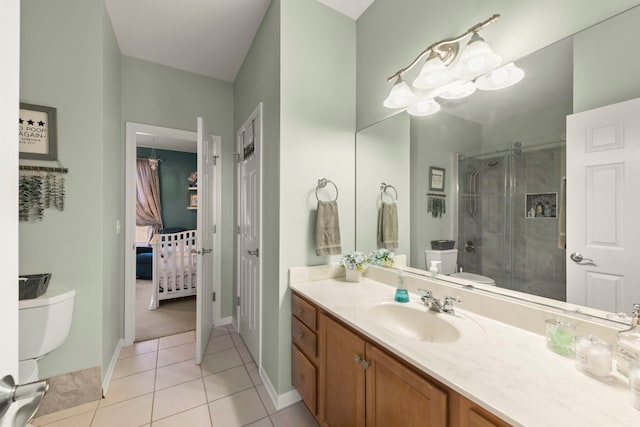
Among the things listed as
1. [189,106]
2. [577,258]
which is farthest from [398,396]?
[189,106]

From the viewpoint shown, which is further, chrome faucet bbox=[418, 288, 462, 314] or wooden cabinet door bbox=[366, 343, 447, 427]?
chrome faucet bbox=[418, 288, 462, 314]

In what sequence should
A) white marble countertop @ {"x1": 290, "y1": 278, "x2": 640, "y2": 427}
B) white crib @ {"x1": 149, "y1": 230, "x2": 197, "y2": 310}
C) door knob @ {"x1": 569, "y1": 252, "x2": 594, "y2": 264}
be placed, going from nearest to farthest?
white marble countertop @ {"x1": 290, "y1": 278, "x2": 640, "y2": 427} → door knob @ {"x1": 569, "y1": 252, "x2": 594, "y2": 264} → white crib @ {"x1": 149, "y1": 230, "x2": 197, "y2": 310}

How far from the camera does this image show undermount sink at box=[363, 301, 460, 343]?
1.19 meters

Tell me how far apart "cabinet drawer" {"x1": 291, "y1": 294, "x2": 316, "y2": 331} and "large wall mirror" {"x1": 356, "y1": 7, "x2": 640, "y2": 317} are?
0.68 m

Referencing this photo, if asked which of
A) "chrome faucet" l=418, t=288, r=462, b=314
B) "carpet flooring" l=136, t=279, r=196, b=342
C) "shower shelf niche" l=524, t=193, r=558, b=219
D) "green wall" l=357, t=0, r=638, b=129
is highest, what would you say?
"green wall" l=357, t=0, r=638, b=129

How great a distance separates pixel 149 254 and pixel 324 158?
457cm

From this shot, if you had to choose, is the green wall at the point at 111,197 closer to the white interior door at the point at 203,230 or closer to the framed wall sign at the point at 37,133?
the framed wall sign at the point at 37,133

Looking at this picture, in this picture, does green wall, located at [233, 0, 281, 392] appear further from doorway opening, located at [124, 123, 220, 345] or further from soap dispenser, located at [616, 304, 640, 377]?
soap dispenser, located at [616, 304, 640, 377]

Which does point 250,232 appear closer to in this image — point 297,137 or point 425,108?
point 297,137

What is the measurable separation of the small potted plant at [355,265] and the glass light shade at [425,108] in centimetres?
95

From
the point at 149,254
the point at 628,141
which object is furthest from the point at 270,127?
the point at 149,254

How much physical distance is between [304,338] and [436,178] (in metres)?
1.22

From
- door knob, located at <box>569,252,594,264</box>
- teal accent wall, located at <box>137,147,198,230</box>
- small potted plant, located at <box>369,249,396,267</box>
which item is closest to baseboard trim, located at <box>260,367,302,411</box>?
small potted plant, located at <box>369,249,396,267</box>

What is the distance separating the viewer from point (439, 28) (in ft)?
4.69
